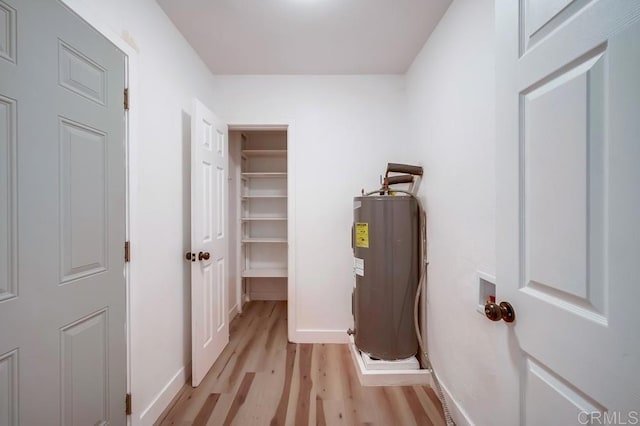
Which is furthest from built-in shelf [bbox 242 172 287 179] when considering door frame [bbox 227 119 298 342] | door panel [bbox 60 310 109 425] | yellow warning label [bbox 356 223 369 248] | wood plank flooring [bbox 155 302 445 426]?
door panel [bbox 60 310 109 425]

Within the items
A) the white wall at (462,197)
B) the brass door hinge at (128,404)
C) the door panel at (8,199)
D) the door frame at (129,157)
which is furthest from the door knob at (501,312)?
the brass door hinge at (128,404)

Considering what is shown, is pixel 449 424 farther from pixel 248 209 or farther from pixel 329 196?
pixel 248 209

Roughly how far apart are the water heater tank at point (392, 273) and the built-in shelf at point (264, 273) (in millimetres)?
1590

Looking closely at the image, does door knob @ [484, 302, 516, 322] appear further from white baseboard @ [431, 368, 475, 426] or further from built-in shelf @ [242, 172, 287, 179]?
built-in shelf @ [242, 172, 287, 179]

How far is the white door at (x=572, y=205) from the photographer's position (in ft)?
1.59

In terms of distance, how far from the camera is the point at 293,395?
5.64 ft

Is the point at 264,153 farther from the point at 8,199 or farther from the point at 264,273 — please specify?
the point at 8,199

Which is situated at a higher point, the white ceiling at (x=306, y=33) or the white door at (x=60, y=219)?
the white ceiling at (x=306, y=33)

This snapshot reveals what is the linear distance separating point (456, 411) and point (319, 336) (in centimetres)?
122

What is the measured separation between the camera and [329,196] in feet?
7.97

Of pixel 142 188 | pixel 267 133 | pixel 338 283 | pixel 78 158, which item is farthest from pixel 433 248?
pixel 267 133

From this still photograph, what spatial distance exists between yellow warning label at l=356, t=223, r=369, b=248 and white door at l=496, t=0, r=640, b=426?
1144mm

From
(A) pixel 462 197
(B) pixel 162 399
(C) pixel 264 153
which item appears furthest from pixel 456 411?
(C) pixel 264 153

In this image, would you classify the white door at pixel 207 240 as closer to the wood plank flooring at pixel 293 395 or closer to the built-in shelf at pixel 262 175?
the wood plank flooring at pixel 293 395
